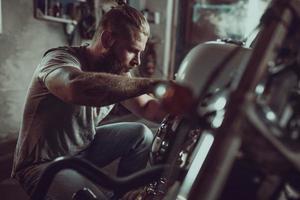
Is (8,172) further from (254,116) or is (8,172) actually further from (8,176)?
(254,116)

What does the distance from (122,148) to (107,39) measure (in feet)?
2.60

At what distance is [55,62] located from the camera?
2377mm

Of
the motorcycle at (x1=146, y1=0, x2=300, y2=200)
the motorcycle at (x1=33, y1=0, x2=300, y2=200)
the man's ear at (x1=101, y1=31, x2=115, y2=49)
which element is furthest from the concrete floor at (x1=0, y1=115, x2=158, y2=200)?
the motorcycle at (x1=146, y1=0, x2=300, y2=200)

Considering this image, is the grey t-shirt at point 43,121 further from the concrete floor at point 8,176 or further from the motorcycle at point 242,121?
the concrete floor at point 8,176

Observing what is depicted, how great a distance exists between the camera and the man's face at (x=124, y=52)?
2.61m

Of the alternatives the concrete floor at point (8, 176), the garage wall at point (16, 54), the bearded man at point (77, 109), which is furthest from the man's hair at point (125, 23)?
the garage wall at point (16, 54)

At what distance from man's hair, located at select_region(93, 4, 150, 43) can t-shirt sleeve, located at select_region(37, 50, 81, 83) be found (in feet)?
0.97

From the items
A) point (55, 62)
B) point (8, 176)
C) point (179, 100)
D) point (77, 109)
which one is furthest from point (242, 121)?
point (8, 176)

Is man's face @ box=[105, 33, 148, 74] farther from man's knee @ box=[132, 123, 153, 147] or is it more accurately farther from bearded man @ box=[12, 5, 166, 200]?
man's knee @ box=[132, 123, 153, 147]

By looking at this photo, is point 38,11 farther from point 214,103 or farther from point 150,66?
point 214,103

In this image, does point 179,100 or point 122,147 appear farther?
point 122,147

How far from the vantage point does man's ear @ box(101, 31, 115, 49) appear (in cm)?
261

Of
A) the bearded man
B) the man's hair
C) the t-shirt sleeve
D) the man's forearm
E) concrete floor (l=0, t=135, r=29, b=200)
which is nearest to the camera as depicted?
the man's forearm

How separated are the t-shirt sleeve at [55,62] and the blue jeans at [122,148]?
0.67 m
